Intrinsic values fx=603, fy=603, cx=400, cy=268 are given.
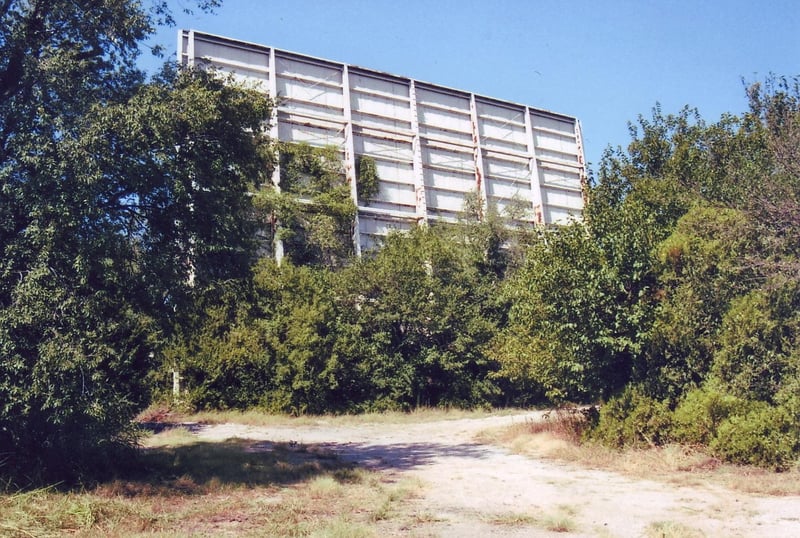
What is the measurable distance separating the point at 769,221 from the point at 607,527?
8.09m

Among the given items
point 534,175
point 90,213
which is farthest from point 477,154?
point 90,213

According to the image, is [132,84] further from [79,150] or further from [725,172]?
[725,172]

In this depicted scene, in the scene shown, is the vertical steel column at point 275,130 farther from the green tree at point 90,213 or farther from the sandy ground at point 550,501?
the green tree at point 90,213

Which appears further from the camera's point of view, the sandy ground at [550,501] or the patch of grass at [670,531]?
the sandy ground at [550,501]

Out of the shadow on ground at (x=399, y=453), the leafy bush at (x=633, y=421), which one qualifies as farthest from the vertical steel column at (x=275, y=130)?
the leafy bush at (x=633, y=421)

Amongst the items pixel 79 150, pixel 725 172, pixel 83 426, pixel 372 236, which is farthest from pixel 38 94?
pixel 372 236

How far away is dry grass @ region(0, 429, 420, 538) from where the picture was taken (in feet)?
23.7

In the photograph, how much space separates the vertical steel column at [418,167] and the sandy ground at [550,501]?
73.7 feet

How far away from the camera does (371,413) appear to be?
26516mm

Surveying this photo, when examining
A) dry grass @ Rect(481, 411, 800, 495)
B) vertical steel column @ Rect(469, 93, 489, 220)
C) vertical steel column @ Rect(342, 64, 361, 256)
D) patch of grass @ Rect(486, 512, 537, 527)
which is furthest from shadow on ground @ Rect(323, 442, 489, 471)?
vertical steel column @ Rect(469, 93, 489, 220)

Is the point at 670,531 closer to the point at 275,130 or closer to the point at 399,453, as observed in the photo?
the point at 399,453

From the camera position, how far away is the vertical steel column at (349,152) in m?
34.0

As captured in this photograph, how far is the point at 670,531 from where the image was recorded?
687 cm

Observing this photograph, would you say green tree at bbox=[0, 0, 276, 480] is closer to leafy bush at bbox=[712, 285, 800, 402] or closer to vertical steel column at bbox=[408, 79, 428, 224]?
leafy bush at bbox=[712, 285, 800, 402]
